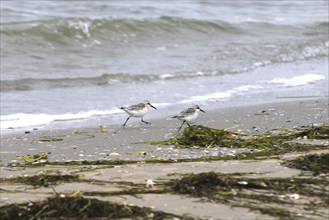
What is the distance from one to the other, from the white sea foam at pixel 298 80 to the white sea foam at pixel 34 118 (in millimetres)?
4187

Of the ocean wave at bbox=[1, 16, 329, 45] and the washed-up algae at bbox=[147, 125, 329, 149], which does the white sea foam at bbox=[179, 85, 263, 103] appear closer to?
the washed-up algae at bbox=[147, 125, 329, 149]

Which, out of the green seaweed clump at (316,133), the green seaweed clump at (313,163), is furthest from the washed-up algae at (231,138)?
the green seaweed clump at (313,163)

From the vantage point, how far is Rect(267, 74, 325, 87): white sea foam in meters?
14.1

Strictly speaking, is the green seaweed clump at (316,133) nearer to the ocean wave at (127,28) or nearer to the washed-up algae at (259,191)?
the washed-up algae at (259,191)

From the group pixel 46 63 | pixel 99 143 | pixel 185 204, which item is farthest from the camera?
pixel 46 63

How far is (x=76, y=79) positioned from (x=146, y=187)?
28.6ft

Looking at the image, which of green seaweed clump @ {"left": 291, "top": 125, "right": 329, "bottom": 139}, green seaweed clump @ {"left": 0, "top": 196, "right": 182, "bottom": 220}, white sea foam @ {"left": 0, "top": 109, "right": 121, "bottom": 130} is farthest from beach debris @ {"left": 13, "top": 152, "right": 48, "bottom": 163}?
green seaweed clump @ {"left": 291, "top": 125, "right": 329, "bottom": 139}

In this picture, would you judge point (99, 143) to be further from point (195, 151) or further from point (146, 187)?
point (146, 187)

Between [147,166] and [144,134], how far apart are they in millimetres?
2616

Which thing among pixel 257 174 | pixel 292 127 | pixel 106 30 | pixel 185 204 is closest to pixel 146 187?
pixel 185 204

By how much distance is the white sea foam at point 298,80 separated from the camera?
14.1 metres

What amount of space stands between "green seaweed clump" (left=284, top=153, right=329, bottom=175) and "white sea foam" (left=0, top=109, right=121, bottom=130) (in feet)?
16.1

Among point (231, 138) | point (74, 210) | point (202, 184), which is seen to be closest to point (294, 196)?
point (202, 184)

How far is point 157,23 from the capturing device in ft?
70.1
